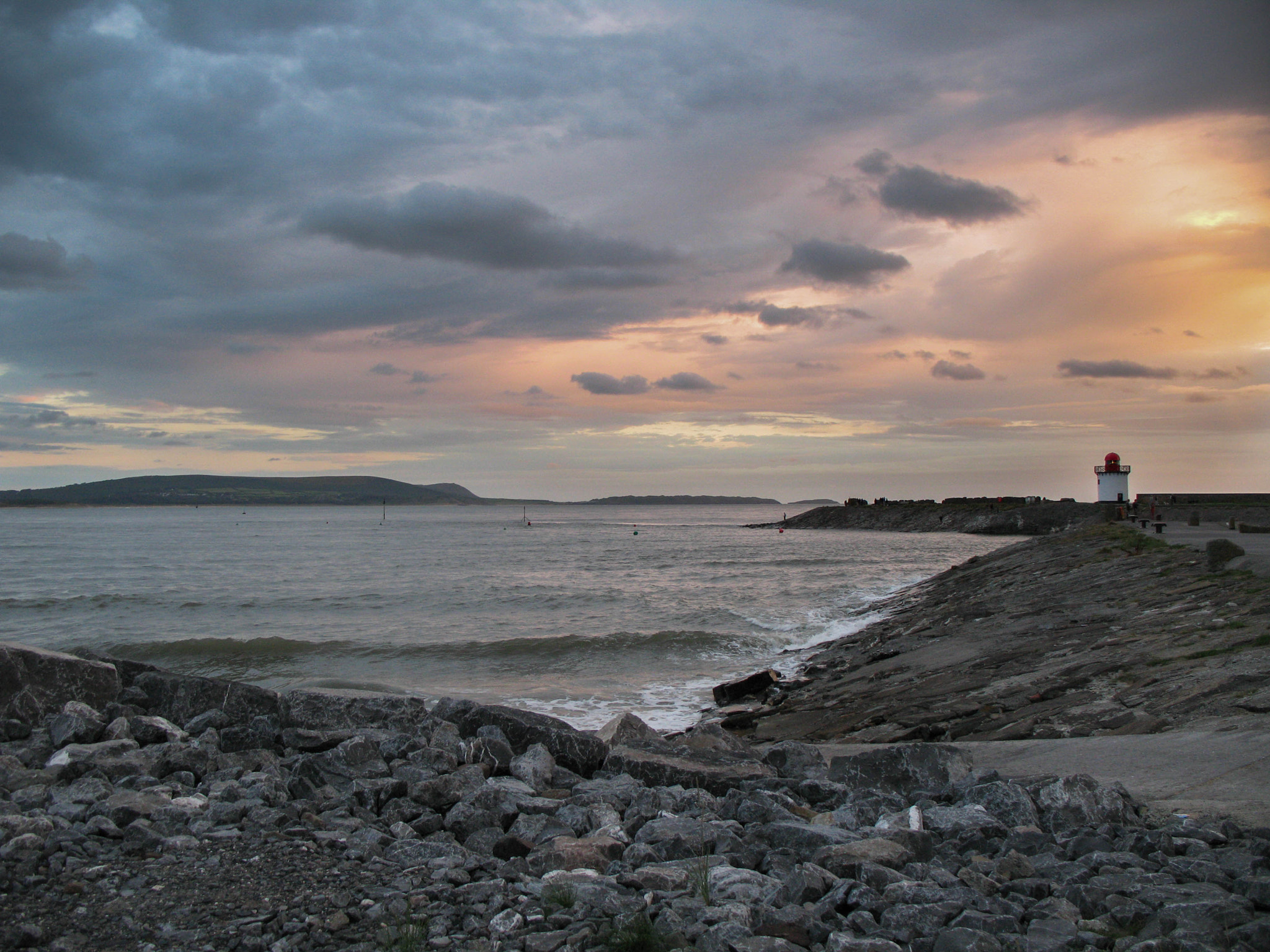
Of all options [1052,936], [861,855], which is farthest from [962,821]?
[1052,936]

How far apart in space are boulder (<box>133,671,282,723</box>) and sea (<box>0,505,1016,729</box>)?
5.13 meters

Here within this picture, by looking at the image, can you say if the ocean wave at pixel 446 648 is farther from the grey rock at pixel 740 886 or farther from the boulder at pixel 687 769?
the grey rock at pixel 740 886

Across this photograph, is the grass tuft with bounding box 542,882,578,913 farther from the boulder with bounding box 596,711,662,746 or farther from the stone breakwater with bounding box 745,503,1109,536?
the stone breakwater with bounding box 745,503,1109,536

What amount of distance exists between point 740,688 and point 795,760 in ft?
24.3

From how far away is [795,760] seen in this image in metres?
6.87

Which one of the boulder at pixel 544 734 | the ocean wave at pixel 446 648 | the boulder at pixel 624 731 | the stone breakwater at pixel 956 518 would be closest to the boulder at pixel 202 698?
the boulder at pixel 544 734

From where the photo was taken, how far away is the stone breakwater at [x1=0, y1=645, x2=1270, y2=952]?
3674mm

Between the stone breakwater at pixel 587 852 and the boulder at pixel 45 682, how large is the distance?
101 centimetres

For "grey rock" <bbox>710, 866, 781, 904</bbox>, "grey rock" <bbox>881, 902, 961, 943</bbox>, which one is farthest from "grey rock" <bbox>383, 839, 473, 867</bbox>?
"grey rock" <bbox>881, 902, 961, 943</bbox>

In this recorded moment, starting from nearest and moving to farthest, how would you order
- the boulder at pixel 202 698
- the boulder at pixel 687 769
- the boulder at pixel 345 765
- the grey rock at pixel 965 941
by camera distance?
the grey rock at pixel 965 941
the boulder at pixel 687 769
the boulder at pixel 345 765
the boulder at pixel 202 698

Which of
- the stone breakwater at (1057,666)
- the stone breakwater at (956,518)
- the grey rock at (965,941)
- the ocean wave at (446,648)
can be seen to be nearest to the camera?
the grey rock at (965,941)

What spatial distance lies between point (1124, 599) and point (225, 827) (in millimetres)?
16438

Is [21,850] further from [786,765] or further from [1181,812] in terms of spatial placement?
[1181,812]

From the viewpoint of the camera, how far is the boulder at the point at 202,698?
28.6 feet
